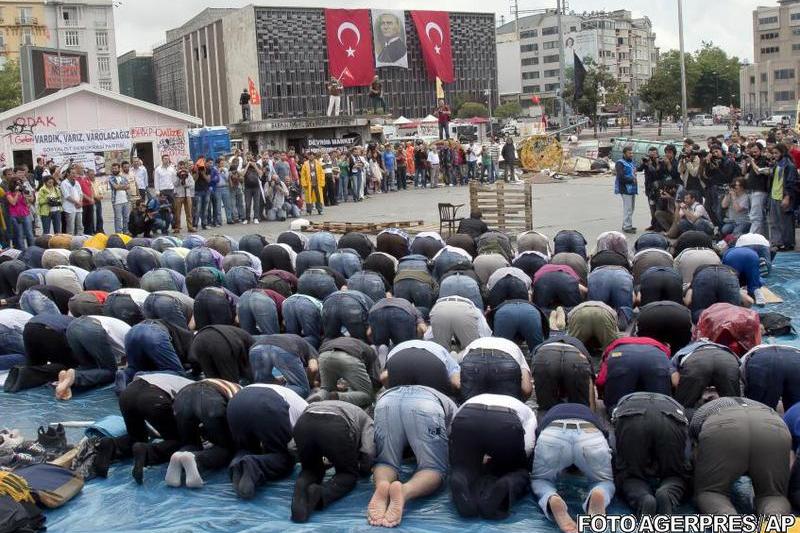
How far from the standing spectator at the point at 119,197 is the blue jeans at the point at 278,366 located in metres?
13.6

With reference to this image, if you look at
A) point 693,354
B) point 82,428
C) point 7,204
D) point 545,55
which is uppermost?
point 545,55

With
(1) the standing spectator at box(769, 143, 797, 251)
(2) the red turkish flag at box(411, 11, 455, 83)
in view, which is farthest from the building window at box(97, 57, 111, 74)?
(1) the standing spectator at box(769, 143, 797, 251)

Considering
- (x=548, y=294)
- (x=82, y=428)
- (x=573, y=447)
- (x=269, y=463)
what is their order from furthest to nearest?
(x=548, y=294) < (x=82, y=428) < (x=269, y=463) < (x=573, y=447)

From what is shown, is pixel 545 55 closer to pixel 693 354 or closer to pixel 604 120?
pixel 604 120

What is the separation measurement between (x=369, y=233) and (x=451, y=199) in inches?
273

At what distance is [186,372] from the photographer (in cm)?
977

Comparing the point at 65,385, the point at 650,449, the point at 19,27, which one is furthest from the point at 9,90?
the point at 650,449

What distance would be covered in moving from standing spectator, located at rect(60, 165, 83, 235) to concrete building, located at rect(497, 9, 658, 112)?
109 metres

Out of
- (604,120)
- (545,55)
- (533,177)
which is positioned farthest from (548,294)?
(545,55)

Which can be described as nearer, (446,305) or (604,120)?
(446,305)

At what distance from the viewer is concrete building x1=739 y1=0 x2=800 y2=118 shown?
10156 centimetres

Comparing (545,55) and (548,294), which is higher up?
(545,55)

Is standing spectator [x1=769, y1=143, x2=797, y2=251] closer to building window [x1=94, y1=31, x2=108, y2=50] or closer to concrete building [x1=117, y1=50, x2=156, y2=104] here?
concrete building [x1=117, y1=50, x2=156, y2=104]

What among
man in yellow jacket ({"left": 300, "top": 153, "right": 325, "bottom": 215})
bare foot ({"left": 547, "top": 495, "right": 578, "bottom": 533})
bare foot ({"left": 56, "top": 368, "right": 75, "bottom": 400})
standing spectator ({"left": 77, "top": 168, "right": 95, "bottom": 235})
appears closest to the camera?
bare foot ({"left": 547, "top": 495, "right": 578, "bottom": 533})
